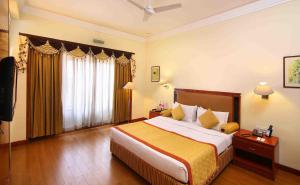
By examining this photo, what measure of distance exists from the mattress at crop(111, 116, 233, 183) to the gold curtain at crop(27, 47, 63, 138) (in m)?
1.82

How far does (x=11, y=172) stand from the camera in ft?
8.18

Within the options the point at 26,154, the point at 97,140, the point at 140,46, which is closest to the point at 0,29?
the point at 26,154

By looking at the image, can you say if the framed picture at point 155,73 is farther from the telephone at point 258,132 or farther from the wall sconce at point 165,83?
the telephone at point 258,132

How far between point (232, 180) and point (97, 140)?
300cm

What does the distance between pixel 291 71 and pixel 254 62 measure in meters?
0.60

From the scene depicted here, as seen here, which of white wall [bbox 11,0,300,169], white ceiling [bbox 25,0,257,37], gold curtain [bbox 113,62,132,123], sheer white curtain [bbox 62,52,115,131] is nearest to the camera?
white wall [bbox 11,0,300,169]

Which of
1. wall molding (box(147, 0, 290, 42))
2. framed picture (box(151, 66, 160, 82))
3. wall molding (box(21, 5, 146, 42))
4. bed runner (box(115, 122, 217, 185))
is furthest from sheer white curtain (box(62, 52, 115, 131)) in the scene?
wall molding (box(147, 0, 290, 42))

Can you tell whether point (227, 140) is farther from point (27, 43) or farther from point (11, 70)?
point (27, 43)

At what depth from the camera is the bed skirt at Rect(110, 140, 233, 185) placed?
2080 mm

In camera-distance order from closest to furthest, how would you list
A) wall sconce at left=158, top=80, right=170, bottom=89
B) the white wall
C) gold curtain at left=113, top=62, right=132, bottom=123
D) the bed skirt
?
the bed skirt → the white wall → wall sconce at left=158, top=80, right=170, bottom=89 → gold curtain at left=113, top=62, right=132, bottom=123

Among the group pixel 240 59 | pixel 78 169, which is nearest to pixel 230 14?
pixel 240 59

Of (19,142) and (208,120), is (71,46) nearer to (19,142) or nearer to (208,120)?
(19,142)

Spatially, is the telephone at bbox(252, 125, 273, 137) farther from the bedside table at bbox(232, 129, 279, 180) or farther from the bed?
the bed

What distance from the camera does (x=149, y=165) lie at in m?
2.29
